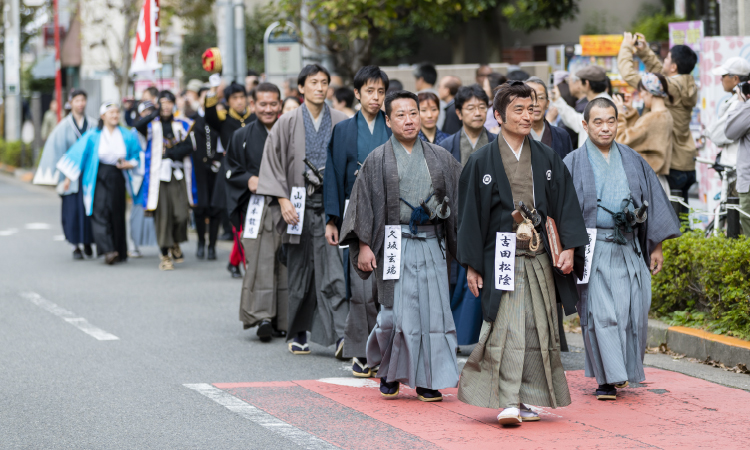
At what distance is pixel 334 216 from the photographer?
686 cm

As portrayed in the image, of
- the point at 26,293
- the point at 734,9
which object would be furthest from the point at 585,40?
the point at 26,293

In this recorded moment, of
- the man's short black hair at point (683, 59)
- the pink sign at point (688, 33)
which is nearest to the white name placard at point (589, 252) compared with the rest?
the man's short black hair at point (683, 59)

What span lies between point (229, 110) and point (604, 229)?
686cm

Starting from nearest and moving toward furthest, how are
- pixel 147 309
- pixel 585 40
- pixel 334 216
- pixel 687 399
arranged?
pixel 687 399
pixel 334 216
pixel 147 309
pixel 585 40

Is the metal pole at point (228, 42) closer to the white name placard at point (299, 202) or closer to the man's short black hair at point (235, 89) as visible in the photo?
the man's short black hair at point (235, 89)

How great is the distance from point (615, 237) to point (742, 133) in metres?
2.17

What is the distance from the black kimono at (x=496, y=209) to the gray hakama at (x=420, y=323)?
54 cm

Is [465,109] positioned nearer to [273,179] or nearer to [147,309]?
[273,179]

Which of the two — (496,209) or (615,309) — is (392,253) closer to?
(496,209)

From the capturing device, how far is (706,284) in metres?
7.34

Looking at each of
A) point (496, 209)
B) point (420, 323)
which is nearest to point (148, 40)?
point (420, 323)

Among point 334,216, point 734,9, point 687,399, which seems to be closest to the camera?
point 687,399

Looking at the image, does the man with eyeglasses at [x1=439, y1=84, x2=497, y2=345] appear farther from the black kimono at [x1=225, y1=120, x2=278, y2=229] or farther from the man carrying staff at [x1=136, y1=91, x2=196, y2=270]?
the man carrying staff at [x1=136, y1=91, x2=196, y2=270]

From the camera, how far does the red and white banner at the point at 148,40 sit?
1172 cm
